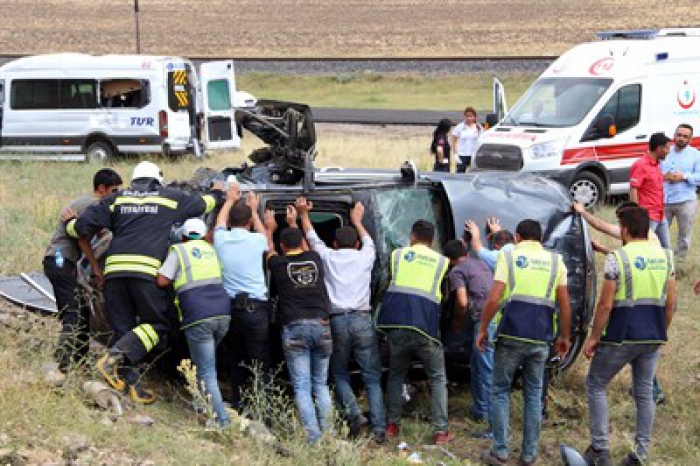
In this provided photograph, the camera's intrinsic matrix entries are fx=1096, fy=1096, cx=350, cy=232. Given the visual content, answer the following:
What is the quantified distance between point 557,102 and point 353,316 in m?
10.3

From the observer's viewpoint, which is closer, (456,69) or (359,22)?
(456,69)

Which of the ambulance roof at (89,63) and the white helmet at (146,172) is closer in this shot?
the white helmet at (146,172)

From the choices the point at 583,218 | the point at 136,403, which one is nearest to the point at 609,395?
the point at 583,218

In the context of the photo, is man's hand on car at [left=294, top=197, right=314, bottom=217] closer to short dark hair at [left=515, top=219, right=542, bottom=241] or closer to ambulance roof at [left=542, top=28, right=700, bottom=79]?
short dark hair at [left=515, top=219, right=542, bottom=241]

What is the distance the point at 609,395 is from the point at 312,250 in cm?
274

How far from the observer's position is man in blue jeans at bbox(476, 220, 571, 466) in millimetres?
7012

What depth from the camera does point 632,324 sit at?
708 cm

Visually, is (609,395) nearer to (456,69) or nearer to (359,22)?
(456,69)

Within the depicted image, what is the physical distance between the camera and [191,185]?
876 cm

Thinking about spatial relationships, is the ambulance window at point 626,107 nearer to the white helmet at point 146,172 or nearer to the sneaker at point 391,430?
the sneaker at point 391,430

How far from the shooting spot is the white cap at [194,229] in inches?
294

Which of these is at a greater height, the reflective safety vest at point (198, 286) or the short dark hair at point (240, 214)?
the short dark hair at point (240, 214)

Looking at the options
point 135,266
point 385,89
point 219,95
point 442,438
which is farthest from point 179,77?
point 385,89

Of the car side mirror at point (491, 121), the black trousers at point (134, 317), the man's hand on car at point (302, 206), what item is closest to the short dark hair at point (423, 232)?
the man's hand on car at point (302, 206)
